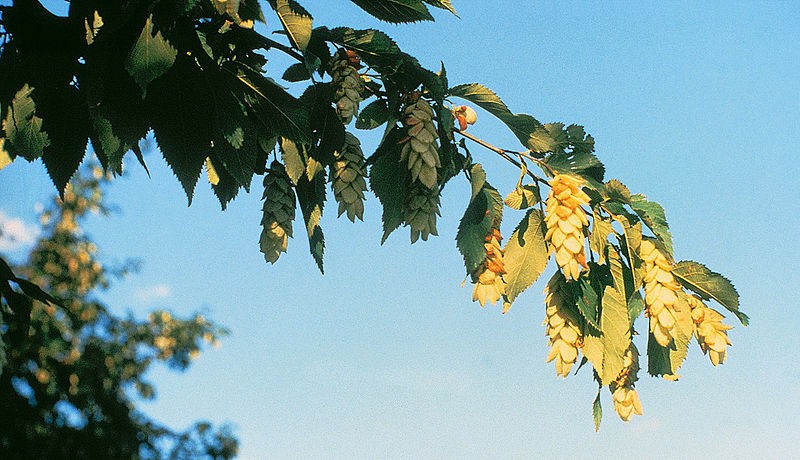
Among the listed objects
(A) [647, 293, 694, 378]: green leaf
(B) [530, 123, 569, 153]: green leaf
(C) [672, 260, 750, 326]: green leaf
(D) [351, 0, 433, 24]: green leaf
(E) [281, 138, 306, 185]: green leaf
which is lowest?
(A) [647, 293, 694, 378]: green leaf

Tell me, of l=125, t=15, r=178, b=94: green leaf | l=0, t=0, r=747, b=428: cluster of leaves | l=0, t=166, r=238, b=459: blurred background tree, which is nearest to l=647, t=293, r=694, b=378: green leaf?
l=0, t=0, r=747, b=428: cluster of leaves

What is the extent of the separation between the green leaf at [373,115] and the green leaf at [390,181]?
59 millimetres

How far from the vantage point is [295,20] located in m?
1.71

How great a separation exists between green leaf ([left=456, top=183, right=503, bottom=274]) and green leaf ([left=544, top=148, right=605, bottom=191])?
0.66 feet

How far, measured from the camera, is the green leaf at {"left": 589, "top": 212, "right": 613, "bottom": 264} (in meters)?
1.72

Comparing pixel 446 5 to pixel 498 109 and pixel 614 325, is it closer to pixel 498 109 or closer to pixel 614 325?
pixel 498 109

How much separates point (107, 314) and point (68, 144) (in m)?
8.85

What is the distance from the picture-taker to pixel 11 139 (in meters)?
1.73

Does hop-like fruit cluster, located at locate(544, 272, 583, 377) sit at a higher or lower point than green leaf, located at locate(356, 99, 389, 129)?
lower

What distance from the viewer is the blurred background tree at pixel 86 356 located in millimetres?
6457

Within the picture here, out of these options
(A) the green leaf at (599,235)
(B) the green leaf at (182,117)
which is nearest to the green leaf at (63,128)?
(B) the green leaf at (182,117)

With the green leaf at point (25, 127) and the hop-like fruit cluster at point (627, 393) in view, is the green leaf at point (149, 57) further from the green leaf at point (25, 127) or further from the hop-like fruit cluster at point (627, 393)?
the hop-like fruit cluster at point (627, 393)

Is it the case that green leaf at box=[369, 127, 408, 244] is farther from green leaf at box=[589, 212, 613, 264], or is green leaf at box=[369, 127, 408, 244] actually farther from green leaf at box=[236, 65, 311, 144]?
green leaf at box=[589, 212, 613, 264]

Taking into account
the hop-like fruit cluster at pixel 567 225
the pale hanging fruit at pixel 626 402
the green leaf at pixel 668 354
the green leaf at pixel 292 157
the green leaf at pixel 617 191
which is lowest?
the pale hanging fruit at pixel 626 402
